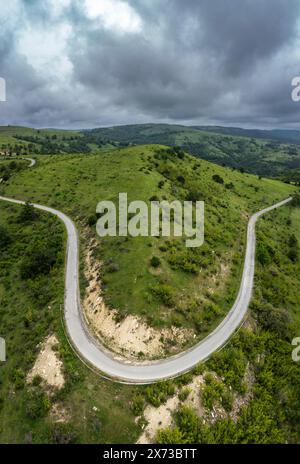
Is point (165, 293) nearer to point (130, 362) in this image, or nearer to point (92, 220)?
point (130, 362)

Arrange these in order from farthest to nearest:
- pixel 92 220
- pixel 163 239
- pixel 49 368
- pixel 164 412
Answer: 1. pixel 92 220
2. pixel 163 239
3. pixel 49 368
4. pixel 164 412

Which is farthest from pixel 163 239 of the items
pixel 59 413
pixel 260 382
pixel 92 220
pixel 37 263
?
pixel 59 413

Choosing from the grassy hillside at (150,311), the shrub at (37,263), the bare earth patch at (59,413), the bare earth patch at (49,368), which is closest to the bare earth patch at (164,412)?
the grassy hillside at (150,311)

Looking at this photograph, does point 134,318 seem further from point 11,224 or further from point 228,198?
point 228,198

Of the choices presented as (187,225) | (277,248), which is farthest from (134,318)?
(277,248)

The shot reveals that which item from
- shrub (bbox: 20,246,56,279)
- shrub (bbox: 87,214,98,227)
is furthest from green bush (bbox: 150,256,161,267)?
shrub (bbox: 87,214,98,227)
